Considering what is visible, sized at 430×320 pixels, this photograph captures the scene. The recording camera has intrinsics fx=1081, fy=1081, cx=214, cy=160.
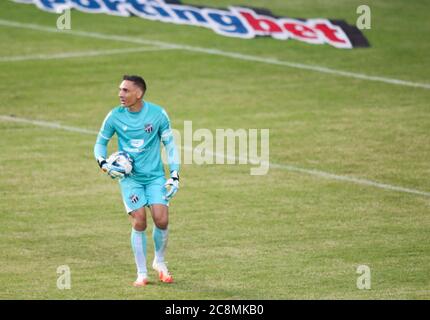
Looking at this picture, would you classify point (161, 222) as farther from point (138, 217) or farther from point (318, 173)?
point (318, 173)

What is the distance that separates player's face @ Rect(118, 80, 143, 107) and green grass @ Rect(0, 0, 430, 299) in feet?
7.54

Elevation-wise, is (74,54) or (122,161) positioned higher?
(74,54)

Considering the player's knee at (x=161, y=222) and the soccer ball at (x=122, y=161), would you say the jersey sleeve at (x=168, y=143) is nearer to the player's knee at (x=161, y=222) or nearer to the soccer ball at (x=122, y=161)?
the soccer ball at (x=122, y=161)

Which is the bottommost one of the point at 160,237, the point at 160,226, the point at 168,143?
the point at 160,237

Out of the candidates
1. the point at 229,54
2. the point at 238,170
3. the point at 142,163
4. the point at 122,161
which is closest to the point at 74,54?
the point at 229,54

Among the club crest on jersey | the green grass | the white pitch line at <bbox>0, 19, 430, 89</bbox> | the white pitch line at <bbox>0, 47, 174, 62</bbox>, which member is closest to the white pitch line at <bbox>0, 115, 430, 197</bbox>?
the green grass

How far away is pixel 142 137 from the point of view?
44.4ft

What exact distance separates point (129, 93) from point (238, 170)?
6448mm

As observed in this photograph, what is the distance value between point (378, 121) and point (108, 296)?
34.6 ft

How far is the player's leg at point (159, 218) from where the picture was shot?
13445 mm

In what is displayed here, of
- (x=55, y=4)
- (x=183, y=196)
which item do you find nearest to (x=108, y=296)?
(x=183, y=196)

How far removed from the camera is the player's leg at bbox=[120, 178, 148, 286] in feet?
44.0

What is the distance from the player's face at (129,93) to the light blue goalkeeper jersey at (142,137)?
244 mm
